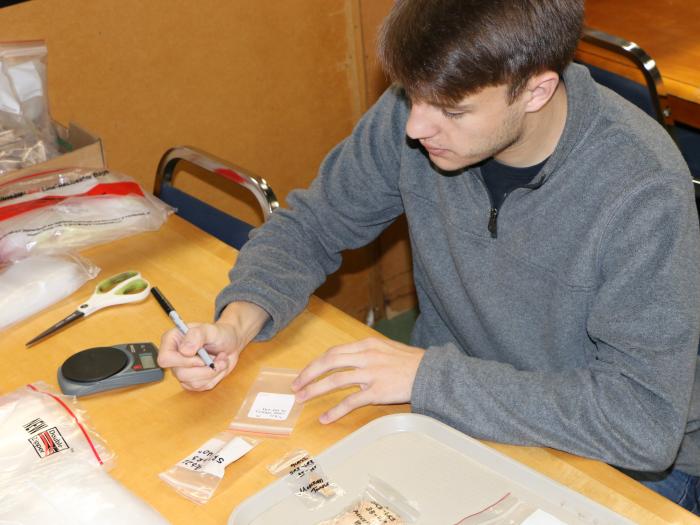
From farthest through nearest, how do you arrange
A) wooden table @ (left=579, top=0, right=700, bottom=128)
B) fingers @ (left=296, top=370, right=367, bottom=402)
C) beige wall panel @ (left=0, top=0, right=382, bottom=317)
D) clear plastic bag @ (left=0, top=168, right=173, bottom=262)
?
1. wooden table @ (left=579, top=0, right=700, bottom=128)
2. beige wall panel @ (left=0, top=0, right=382, bottom=317)
3. clear plastic bag @ (left=0, top=168, right=173, bottom=262)
4. fingers @ (left=296, top=370, right=367, bottom=402)

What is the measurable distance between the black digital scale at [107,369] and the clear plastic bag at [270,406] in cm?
15

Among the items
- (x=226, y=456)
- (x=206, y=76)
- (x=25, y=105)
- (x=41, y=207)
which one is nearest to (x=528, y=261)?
(x=226, y=456)

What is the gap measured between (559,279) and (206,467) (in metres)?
0.54

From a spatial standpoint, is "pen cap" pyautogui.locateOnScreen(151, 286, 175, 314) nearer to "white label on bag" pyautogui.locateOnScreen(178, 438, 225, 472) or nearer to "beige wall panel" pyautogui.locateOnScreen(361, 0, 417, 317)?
"white label on bag" pyautogui.locateOnScreen(178, 438, 225, 472)

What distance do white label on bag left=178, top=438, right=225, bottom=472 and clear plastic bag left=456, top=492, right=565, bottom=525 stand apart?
33 centimetres

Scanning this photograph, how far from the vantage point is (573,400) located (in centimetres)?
109

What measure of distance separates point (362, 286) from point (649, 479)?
1525 millimetres

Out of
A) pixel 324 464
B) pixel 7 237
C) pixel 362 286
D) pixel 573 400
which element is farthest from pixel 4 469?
pixel 362 286

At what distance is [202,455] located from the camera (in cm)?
109

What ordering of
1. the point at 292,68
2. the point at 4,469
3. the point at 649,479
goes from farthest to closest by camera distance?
the point at 292,68 → the point at 649,479 → the point at 4,469

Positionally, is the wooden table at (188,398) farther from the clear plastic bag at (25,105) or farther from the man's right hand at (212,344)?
the clear plastic bag at (25,105)

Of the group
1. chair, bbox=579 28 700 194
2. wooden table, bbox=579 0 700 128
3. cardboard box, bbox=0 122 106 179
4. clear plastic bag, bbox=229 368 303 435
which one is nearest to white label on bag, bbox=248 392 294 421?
clear plastic bag, bbox=229 368 303 435

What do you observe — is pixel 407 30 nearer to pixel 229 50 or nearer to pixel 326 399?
pixel 326 399

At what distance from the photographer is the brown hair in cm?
106
